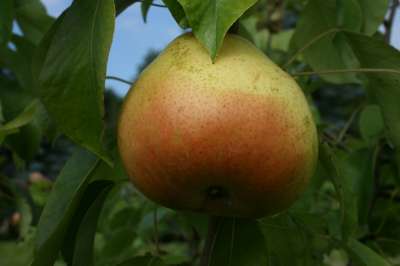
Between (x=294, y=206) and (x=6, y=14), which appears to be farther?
(x=294, y=206)

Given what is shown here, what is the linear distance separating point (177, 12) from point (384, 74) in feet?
1.38

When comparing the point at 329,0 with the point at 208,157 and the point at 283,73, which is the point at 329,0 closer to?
the point at 283,73

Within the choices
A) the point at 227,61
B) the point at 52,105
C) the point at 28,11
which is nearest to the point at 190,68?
the point at 227,61

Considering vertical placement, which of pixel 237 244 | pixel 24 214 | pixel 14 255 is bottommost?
pixel 24 214

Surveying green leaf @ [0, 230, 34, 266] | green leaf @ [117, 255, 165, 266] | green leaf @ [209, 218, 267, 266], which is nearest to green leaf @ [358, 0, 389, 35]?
green leaf @ [209, 218, 267, 266]

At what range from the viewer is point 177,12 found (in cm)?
88

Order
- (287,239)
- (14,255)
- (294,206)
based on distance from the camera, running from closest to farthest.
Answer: (287,239) < (14,255) < (294,206)

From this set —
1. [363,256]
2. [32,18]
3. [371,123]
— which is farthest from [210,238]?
[371,123]

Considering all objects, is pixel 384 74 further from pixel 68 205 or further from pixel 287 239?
pixel 68 205

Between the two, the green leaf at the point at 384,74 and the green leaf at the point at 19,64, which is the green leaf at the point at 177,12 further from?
the green leaf at the point at 19,64

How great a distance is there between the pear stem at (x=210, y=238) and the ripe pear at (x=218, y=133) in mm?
157

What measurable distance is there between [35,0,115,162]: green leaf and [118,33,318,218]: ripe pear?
5 cm

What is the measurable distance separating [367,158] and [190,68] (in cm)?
93

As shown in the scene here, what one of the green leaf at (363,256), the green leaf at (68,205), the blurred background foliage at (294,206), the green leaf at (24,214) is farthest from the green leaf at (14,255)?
the green leaf at (363,256)
